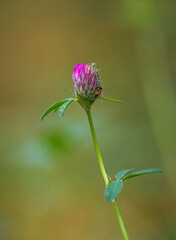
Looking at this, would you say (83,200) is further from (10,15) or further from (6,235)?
(10,15)

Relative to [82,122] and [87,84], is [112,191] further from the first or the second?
[82,122]

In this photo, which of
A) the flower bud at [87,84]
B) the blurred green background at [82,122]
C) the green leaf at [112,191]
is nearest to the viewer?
the green leaf at [112,191]

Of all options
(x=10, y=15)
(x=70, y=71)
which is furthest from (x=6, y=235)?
(x=10, y=15)

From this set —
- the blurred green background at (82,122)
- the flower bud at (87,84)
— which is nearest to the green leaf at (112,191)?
the flower bud at (87,84)

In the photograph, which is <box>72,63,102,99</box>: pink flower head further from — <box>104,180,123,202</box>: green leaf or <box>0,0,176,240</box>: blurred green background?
<box>0,0,176,240</box>: blurred green background

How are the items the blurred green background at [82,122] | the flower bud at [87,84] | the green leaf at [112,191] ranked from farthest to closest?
the blurred green background at [82,122] < the flower bud at [87,84] < the green leaf at [112,191]

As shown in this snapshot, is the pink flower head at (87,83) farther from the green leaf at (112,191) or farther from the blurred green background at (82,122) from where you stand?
the blurred green background at (82,122)

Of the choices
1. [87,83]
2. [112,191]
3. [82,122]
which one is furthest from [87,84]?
[82,122]
